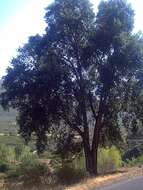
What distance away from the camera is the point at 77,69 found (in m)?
30.4

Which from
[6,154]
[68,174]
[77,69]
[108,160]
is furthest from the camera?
[6,154]

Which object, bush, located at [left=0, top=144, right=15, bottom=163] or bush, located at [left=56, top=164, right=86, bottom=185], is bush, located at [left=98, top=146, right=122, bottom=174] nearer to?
bush, located at [left=56, top=164, right=86, bottom=185]

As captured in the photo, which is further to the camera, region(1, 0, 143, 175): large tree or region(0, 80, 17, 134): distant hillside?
region(0, 80, 17, 134): distant hillside

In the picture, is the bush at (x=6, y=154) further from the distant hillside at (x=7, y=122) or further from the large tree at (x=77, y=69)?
the distant hillside at (x=7, y=122)

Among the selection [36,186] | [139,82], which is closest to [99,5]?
[139,82]

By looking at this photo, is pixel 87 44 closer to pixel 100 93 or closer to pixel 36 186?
pixel 100 93

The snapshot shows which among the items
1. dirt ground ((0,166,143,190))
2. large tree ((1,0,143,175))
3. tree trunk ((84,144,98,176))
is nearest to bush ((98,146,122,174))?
tree trunk ((84,144,98,176))

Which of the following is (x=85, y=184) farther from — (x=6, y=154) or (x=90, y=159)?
(x=6, y=154)

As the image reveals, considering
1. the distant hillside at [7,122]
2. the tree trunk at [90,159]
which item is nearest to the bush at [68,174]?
the tree trunk at [90,159]

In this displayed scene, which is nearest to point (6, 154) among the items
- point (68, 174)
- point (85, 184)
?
point (68, 174)

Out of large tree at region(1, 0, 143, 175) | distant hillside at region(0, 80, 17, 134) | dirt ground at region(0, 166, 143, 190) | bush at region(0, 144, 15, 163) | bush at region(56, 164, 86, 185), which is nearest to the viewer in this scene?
dirt ground at region(0, 166, 143, 190)

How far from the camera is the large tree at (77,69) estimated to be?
29562mm

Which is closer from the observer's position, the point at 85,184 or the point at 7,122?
the point at 85,184

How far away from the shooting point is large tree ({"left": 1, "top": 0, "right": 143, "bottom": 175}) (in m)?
29.6
